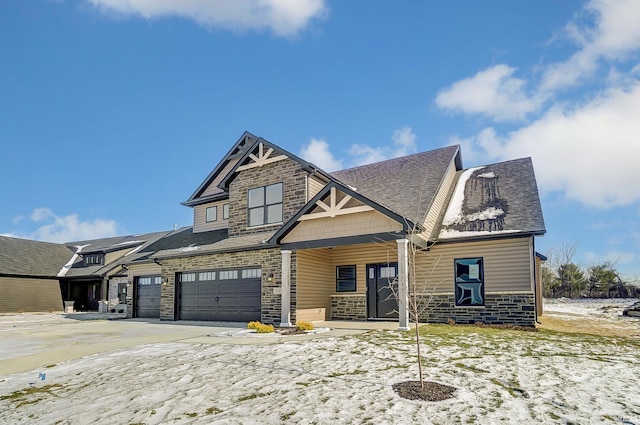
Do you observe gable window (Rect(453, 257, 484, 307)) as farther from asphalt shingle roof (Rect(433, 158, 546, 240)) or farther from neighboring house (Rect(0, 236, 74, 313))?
neighboring house (Rect(0, 236, 74, 313))

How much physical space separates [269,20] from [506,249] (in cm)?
1028

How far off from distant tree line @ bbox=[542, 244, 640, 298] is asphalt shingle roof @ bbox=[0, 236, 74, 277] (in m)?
36.5

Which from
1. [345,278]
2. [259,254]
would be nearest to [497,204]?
[345,278]

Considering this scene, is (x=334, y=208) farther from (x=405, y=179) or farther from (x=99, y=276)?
(x=99, y=276)

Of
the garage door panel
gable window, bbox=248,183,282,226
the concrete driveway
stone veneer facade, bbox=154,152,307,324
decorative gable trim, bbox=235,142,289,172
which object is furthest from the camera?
decorative gable trim, bbox=235,142,289,172

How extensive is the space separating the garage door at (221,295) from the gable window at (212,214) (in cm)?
344

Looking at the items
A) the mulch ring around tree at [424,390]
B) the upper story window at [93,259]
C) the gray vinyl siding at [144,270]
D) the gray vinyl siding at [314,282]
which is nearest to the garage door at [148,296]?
the gray vinyl siding at [144,270]

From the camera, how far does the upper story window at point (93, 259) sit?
31044 mm

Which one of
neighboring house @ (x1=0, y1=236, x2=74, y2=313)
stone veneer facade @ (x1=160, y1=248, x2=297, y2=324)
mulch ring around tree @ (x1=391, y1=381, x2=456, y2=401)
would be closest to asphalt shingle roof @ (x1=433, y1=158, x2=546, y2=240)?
stone veneer facade @ (x1=160, y1=248, x2=297, y2=324)

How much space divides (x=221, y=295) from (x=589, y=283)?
2584cm

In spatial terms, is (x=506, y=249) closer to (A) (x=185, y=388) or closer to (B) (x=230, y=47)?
(A) (x=185, y=388)

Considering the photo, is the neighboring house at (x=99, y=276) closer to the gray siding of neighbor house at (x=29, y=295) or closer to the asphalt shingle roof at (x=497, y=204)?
the gray siding of neighbor house at (x=29, y=295)

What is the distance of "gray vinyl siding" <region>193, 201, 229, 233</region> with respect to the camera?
68.4ft

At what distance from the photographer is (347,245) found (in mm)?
14398
